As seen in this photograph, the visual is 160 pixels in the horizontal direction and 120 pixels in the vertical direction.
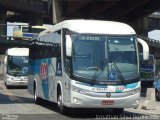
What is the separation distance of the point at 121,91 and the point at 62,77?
7.29 feet

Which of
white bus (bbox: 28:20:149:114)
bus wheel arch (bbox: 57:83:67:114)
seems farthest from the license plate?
bus wheel arch (bbox: 57:83:67:114)

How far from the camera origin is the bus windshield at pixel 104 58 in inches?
628

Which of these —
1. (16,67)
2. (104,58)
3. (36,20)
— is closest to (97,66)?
(104,58)

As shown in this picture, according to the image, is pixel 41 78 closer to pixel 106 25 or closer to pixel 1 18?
pixel 106 25

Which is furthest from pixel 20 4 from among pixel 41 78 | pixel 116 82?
pixel 116 82

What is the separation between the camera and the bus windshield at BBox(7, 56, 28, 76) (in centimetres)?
3984

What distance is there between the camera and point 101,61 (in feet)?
52.7

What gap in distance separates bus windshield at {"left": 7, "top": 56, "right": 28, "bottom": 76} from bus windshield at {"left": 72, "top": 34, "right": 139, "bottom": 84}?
946 inches

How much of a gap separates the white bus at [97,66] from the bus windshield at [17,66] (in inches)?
896

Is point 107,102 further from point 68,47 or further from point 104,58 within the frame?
point 68,47

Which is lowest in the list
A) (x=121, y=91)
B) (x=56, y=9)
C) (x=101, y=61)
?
(x=121, y=91)

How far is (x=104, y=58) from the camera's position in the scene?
1612cm

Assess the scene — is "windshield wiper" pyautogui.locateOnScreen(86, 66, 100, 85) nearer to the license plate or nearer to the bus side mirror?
the license plate

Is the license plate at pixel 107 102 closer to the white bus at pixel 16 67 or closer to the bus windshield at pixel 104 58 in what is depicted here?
the bus windshield at pixel 104 58
